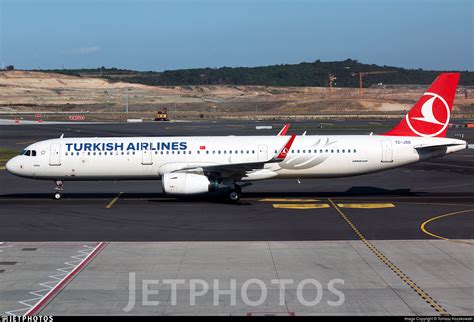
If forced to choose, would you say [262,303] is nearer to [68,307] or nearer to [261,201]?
[68,307]

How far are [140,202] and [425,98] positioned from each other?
1979cm

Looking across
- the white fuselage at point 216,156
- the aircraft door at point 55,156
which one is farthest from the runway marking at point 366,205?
the aircraft door at point 55,156

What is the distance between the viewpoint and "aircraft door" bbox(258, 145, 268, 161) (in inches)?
1549

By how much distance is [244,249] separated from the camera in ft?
86.1

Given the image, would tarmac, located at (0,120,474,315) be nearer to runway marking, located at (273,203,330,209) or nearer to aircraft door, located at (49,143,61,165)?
runway marking, located at (273,203,330,209)

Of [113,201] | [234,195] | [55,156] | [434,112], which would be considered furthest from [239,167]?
[434,112]

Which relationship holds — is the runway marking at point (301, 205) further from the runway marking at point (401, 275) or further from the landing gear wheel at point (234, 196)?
the runway marking at point (401, 275)

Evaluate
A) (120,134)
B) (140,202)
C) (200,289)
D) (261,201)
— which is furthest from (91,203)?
(120,134)

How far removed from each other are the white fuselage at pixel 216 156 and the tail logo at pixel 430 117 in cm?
82

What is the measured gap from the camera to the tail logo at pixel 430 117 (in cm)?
4022

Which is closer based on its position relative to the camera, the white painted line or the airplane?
the white painted line

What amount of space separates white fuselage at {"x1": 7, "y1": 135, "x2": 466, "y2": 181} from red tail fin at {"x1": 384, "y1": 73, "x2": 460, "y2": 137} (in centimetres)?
84

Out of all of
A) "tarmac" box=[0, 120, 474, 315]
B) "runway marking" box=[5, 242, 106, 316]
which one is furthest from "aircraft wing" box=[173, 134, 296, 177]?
"runway marking" box=[5, 242, 106, 316]

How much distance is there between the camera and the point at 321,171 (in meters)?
39.4
